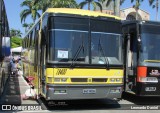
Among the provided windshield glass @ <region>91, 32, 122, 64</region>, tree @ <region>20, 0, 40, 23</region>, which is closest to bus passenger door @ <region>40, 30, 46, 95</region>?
windshield glass @ <region>91, 32, 122, 64</region>

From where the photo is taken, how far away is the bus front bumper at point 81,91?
11734 mm

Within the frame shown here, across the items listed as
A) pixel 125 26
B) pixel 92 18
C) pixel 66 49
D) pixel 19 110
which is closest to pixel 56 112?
pixel 19 110

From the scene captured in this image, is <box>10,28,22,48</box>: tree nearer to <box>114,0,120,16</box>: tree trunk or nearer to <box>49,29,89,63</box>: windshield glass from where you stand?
<box>114,0,120,16</box>: tree trunk

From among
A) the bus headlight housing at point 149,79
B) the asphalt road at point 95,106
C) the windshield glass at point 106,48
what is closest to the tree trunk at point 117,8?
the asphalt road at point 95,106

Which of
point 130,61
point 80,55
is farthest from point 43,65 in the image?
point 130,61

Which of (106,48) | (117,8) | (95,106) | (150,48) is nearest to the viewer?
(106,48)

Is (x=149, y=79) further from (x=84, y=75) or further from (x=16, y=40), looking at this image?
(x=16, y=40)

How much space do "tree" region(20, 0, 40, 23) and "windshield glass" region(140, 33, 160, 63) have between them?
42287 millimetres

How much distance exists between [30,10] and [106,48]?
171 feet

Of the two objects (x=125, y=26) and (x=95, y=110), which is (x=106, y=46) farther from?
(x=125, y=26)

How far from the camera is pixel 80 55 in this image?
12.1 metres

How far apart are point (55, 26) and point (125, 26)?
428 centimetres

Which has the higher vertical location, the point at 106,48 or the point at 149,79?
the point at 106,48

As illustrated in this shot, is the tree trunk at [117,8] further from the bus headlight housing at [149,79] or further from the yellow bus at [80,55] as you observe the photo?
the yellow bus at [80,55]
